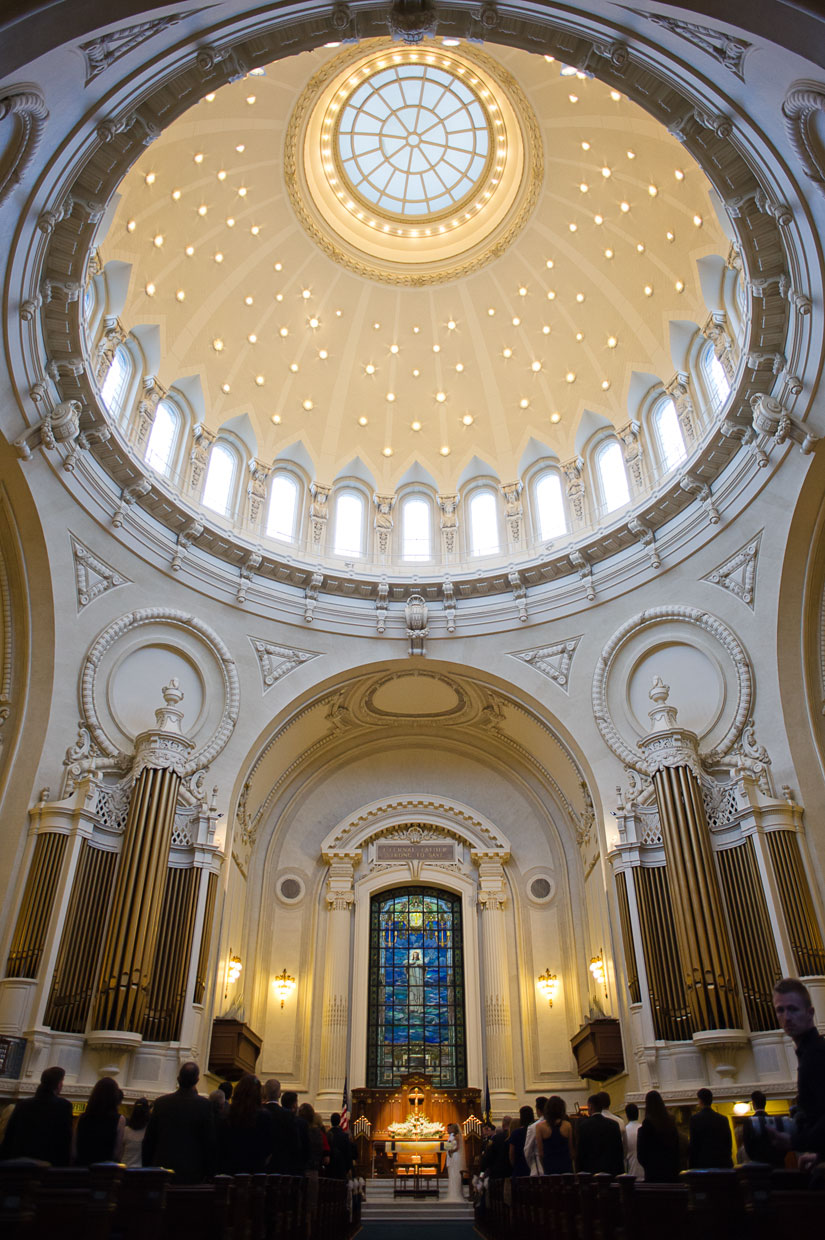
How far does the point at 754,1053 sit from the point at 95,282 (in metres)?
19.1

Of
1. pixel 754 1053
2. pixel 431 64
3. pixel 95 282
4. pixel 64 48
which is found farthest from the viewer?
pixel 431 64

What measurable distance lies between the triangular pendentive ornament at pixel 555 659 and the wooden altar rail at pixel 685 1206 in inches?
497

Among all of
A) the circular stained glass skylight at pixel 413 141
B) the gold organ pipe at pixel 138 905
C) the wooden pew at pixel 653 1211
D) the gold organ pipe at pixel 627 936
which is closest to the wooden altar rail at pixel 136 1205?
the wooden pew at pixel 653 1211

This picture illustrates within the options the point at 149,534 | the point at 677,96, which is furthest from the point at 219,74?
the point at 149,534

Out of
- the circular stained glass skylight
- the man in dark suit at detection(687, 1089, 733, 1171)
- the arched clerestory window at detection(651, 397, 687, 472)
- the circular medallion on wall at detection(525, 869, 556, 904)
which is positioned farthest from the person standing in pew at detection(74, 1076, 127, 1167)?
the circular stained glass skylight

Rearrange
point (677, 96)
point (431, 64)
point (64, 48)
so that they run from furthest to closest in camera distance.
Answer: point (431, 64)
point (677, 96)
point (64, 48)

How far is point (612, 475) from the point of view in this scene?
69.8 feet

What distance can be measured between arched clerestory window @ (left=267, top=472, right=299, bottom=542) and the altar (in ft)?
44.1

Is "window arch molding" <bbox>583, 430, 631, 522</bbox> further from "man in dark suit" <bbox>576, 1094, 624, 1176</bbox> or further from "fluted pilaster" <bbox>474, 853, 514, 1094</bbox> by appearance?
"man in dark suit" <bbox>576, 1094, 624, 1176</bbox>

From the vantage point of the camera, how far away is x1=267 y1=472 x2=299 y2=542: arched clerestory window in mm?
21844

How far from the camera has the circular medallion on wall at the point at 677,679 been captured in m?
16.5

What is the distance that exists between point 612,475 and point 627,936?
1111 cm

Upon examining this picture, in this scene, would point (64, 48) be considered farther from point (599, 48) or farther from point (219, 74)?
point (599, 48)

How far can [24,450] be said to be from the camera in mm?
14766
